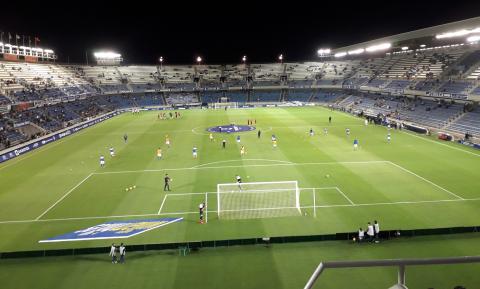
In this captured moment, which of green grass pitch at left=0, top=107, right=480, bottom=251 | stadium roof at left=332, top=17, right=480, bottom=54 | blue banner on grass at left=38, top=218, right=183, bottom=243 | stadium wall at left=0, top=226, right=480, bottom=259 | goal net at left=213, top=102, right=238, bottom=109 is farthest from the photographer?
goal net at left=213, top=102, right=238, bottom=109

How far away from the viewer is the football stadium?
16953 mm

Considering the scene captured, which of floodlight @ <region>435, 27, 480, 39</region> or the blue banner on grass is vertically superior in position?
floodlight @ <region>435, 27, 480, 39</region>

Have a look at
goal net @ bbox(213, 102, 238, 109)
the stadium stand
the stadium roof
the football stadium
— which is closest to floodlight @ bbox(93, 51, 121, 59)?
the stadium stand

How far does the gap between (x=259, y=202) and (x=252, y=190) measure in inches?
52.7

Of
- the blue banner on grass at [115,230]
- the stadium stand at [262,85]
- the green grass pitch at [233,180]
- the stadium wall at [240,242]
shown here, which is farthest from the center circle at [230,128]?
the stadium wall at [240,242]

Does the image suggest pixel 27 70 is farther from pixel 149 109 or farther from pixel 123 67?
pixel 123 67

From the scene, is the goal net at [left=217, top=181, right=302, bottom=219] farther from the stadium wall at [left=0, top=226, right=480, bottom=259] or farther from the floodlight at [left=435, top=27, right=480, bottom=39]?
the floodlight at [left=435, top=27, right=480, bottom=39]

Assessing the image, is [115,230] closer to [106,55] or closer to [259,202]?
[259,202]

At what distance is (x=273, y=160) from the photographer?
37219 mm

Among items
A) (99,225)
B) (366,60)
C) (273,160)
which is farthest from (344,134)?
(366,60)

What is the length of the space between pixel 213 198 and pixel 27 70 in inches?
2714

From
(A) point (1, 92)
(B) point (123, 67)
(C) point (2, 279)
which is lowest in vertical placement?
(C) point (2, 279)

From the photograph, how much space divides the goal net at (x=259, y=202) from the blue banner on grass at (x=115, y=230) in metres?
3.50

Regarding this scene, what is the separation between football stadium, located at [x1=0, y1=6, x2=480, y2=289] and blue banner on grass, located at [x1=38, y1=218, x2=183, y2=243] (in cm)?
13
